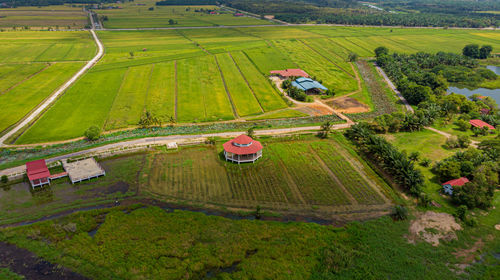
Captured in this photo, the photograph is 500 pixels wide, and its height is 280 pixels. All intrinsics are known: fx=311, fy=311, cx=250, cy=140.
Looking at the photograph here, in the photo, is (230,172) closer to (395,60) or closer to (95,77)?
→ (95,77)

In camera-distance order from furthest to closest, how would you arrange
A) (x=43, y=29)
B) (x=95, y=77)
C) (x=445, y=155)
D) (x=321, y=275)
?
1. (x=43, y=29)
2. (x=95, y=77)
3. (x=445, y=155)
4. (x=321, y=275)

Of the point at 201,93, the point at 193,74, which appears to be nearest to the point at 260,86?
the point at 201,93

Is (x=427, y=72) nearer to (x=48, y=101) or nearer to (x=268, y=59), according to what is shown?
(x=268, y=59)

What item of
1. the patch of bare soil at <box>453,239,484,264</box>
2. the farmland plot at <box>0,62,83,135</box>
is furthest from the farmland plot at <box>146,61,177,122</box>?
the patch of bare soil at <box>453,239,484,264</box>

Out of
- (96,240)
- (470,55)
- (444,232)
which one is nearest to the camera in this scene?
(96,240)

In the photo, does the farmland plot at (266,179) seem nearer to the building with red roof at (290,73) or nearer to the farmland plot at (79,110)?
the farmland plot at (79,110)

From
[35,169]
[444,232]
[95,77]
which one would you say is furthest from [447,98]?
[95,77]
